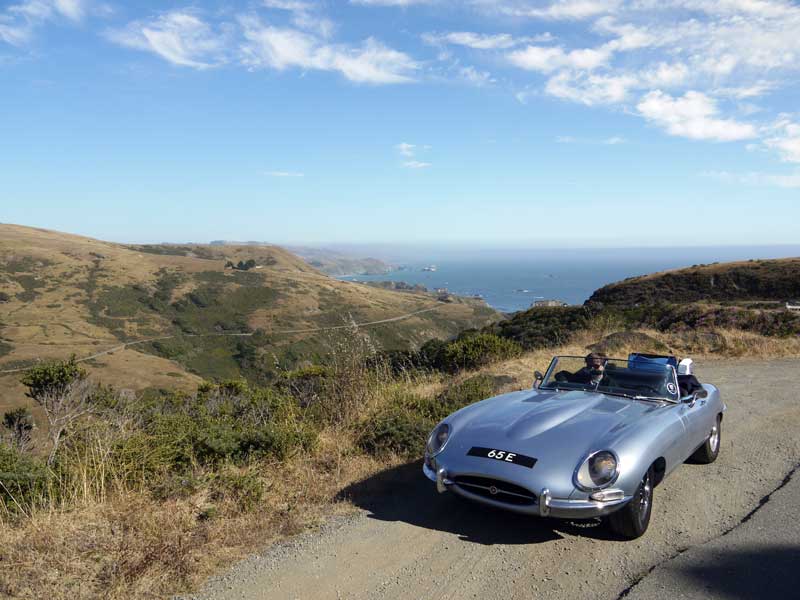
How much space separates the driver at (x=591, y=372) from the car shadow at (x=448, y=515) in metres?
1.58

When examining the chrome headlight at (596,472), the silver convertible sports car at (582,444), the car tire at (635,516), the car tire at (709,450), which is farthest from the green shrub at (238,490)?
the car tire at (709,450)

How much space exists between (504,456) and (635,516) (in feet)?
3.37

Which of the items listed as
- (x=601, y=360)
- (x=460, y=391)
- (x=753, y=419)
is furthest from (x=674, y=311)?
(x=601, y=360)

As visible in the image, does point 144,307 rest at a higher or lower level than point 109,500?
lower

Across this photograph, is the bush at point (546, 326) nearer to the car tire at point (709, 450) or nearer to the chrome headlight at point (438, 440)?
the car tire at point (709, 450)

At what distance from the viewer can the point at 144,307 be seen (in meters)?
78.5

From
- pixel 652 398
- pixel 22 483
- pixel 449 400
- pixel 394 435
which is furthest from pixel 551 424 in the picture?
pixel 22 483

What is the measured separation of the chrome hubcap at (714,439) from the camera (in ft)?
19.7

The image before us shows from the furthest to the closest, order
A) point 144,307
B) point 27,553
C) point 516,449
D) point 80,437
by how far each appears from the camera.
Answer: point 144,307
point 80,437
point 516,449
point 27,553

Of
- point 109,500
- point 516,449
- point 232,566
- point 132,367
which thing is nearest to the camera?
point 232,566

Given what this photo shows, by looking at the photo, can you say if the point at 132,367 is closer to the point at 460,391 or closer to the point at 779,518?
the point at 460,391

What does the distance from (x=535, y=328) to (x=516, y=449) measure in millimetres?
15413

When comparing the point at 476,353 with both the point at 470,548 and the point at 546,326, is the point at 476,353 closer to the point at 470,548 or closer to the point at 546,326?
the point at 546,326

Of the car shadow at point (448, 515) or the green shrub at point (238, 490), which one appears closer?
the car shadow at point (448, 515)
